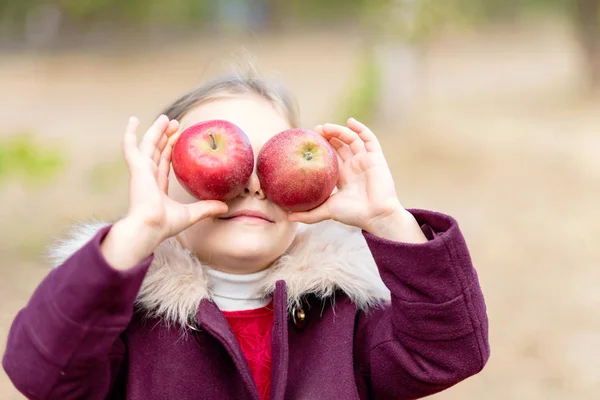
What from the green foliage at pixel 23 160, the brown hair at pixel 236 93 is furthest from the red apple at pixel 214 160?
the green foliage at pixel 23 160

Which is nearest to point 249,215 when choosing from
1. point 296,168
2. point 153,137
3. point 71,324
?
point 296,168

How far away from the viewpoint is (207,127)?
1.92 meters

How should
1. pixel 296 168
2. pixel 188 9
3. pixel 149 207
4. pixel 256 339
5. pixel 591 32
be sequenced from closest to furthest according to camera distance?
pixel 149 207, pixel 296 168, pixel 256 339, pixel 591 32, pixel 188 9

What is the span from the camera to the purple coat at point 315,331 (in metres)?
1.91

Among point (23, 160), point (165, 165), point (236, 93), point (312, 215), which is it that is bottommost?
point (23, 160)

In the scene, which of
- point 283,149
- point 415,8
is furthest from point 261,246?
point 415,8

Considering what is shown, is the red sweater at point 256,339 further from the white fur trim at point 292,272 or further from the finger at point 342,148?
the finger at point 342,148

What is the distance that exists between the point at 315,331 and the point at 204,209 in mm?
440

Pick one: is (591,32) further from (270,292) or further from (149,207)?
(149,207)

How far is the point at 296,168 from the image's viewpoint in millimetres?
1920

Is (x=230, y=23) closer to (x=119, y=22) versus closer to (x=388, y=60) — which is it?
(x=119, y=22)

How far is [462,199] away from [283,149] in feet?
17.1

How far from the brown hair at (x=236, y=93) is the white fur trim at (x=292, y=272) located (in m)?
0.33

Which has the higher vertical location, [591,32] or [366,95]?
[591,32]
